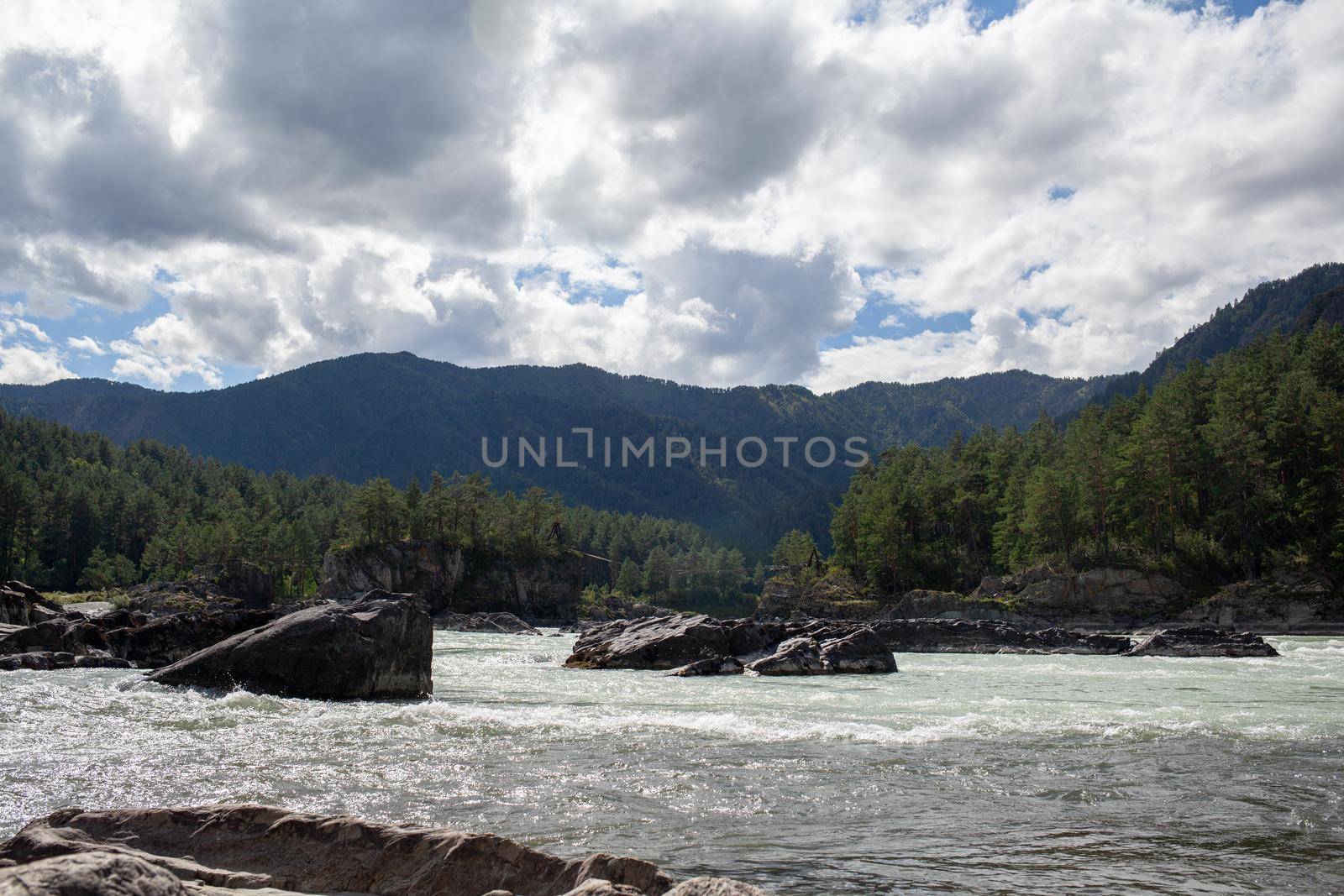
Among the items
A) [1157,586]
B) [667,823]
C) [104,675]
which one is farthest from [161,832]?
[1157,586]

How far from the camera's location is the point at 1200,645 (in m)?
44.4

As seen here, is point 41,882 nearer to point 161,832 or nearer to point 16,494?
point 161,832

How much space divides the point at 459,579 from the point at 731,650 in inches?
3874

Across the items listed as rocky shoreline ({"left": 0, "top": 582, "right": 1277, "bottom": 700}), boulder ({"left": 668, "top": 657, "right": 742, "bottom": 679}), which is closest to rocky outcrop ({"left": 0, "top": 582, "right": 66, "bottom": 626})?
rocky shoreline ({"left": 0, "top": 582, "right": 1277, "bottom": 700})

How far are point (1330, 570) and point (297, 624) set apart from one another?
79003 millimetres

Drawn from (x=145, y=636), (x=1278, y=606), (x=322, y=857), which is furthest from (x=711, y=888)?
(x=1278, y=606)

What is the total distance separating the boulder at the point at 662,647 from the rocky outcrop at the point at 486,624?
50.5 metres

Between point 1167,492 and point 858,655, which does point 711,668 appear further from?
point 1167,492

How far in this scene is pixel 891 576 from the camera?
352ft

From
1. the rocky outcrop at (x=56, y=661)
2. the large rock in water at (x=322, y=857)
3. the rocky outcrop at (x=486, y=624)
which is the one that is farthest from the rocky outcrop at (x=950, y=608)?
the large rock in water at (x=322, y=857)

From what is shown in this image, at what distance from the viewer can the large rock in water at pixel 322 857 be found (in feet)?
19.4

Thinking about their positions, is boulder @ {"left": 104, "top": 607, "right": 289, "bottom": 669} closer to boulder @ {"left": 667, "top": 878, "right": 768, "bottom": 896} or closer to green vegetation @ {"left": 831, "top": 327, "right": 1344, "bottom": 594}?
boulder @ {"left": 667, "top": 878, "right": 768, "bottom": 896}

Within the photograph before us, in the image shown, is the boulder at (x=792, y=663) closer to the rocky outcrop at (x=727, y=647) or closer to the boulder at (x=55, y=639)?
the rocky outcrop at (x=727, y=647)

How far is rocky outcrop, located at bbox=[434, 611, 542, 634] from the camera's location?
3645 inches
